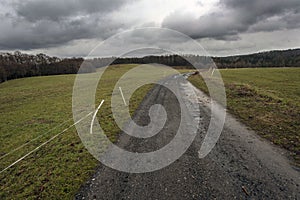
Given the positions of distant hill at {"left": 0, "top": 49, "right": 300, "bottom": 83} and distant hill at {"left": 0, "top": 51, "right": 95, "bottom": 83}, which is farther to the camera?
distant hill at {"left": 0, "top": 49, "right": 300, "bottom": 83}

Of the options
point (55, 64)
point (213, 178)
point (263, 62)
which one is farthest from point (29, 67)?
point (263, 62)

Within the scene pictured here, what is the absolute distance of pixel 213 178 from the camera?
4.94 metres

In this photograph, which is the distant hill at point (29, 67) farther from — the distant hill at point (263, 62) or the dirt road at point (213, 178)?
the dirt road at point (213, 178)

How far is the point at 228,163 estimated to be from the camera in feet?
18.7

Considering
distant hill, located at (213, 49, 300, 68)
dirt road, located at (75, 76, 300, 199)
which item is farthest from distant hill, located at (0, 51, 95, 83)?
dirt road, located at (75, 76, 300, 199)

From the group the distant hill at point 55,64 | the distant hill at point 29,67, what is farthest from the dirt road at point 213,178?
the distant hill at point 29,67

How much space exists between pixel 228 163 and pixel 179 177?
1.65 metres

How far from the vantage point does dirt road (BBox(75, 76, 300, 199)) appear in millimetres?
4406

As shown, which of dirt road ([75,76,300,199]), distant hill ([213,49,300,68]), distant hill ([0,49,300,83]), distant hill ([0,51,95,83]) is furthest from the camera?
distant hill ([213,49,300,68])

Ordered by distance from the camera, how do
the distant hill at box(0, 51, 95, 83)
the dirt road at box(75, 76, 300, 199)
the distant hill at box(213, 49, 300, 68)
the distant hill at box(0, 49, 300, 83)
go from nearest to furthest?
the dirt road at box(75, 76, 300, 199) → the distant hill at box(0, 51, 95, 83) → the distant hill at box(0, 49, 300, 83) → the distant hill at box(213, 49, 300, 68)

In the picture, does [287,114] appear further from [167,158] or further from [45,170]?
[45,170]

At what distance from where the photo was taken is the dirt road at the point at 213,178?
173 inches

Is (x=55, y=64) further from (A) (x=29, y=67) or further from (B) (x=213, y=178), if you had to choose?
(B) (x=213, y=178)

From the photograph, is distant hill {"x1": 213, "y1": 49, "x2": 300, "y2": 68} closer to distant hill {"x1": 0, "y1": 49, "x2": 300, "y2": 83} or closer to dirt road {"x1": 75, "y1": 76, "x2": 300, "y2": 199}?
distant hill {"x1": 0, "y1": 49, "x2": 300, "y2": 83}
